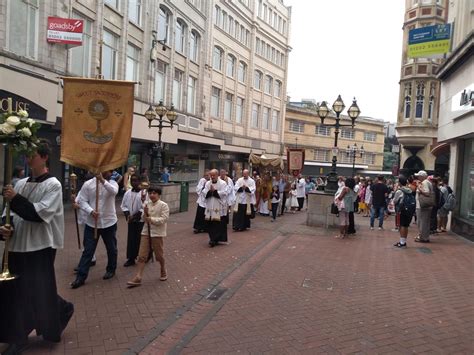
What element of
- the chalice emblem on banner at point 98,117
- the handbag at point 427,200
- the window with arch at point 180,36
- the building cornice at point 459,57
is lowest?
the handbag at point 427,200

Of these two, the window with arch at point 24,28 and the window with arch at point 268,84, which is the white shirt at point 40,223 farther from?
the window with arch at point 268,84

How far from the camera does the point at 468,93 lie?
11.9 meters

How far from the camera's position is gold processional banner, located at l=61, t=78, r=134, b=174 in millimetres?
5730

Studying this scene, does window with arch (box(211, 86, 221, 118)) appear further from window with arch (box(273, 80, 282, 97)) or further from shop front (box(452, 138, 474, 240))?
shop front (box(452, 138, 474, 240))

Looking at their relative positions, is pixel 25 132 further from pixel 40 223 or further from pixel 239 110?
pixel 239 110

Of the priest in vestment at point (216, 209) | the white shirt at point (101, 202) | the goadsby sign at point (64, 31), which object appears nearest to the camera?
the white shirt at point (101, 202)

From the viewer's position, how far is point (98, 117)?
5801mm

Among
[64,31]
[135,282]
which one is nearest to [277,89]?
[64,31]

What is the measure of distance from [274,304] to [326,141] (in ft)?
172

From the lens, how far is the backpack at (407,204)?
404 inches

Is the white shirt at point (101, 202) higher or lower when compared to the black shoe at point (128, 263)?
higher

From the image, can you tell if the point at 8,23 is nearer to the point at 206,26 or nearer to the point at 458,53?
the point at 458,53

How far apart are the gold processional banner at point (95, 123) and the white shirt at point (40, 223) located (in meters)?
1.76

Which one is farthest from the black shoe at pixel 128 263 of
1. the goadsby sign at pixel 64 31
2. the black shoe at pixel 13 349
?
the goadsby sign at pixel 64 31
